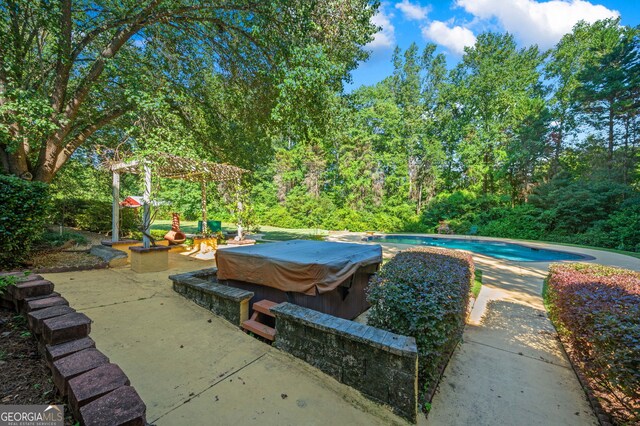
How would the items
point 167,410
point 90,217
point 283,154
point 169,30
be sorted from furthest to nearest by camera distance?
point 283,154 → point 90,217 → point 169,30 → point 167,410

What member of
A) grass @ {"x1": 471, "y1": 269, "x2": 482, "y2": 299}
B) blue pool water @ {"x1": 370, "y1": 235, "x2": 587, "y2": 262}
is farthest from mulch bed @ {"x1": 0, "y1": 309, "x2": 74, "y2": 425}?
blue pool water @ {"x1": 370, "y1": 235, "x2": 587, "y2": 262}

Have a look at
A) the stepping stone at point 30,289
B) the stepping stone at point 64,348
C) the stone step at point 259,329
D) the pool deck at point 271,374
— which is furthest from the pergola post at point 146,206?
the stepping stone at point 64,348

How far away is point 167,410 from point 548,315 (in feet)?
17.6

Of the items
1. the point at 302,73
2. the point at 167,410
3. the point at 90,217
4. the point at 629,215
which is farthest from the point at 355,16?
the point at 629,215

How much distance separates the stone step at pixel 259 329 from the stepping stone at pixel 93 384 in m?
1.42

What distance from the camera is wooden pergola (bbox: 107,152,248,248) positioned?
554cm

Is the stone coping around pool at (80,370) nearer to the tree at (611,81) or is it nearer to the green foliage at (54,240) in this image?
the green foliage at (54,240)

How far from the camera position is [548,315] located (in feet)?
13.7

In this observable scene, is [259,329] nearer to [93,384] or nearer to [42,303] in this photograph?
[93,384]

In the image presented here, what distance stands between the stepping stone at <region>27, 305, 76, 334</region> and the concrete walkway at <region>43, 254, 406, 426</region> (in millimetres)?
562

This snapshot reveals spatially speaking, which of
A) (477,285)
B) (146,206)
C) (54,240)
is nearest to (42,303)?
(146,206)

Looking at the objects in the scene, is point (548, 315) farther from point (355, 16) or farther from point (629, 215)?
point (629, 215)
